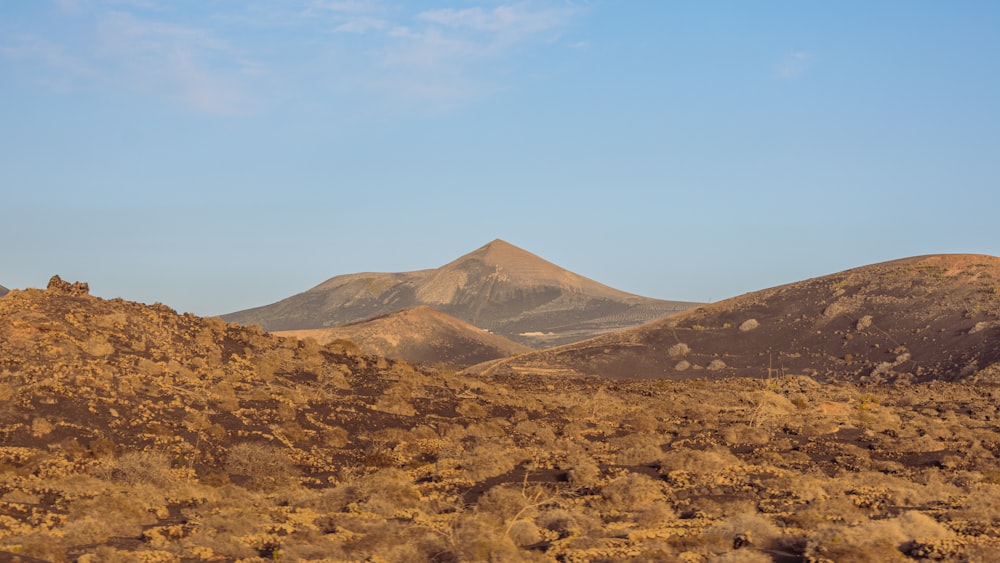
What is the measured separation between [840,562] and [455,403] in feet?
79.9

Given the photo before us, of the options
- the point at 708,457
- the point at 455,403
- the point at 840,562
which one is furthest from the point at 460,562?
the point at 455,403

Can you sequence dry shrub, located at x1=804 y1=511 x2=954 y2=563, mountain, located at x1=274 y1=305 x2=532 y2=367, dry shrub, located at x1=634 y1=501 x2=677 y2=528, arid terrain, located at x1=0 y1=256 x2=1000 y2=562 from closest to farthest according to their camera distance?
dry shrub, located at x1=804 y1=511 x2=954 y2=563 → arid terrain, located at x1=0 y1=256 x2=1000 y2=562 → dry shrub, located at x1=634 y1=501 x2=677 y2=528 → mountain, located at x1=274 y1=305 x2=532 y2=367

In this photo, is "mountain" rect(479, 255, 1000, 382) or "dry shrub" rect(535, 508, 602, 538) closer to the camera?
"dry shrub" rect(535, 508, 602, 538)

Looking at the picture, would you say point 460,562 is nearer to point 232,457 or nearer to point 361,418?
point 232,457

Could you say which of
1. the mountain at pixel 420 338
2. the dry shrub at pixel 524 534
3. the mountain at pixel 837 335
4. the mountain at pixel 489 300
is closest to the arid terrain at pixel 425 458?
the dry shrub at pixel 524 534

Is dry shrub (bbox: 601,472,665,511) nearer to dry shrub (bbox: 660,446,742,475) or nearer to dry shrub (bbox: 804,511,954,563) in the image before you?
dry shrub (bbox: 660,446,742,475)

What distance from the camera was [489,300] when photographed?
175m

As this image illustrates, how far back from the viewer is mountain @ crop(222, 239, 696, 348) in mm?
163300

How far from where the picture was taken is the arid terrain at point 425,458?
17.8 metres

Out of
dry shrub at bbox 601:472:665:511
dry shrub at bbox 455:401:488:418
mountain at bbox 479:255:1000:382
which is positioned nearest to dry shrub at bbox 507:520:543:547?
dry shrub at bbox 601:472:665:511

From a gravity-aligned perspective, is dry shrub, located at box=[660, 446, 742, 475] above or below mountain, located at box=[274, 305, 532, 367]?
below

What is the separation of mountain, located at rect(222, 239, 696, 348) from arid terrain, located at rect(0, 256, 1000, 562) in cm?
10944

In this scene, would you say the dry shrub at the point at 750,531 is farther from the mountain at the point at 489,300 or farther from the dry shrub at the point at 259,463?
A: the mountain at the point at 489,300

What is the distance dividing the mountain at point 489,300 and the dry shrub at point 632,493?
126050mm
